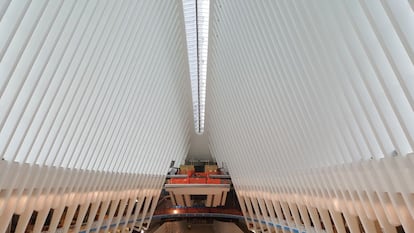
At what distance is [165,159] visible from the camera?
94.0ft

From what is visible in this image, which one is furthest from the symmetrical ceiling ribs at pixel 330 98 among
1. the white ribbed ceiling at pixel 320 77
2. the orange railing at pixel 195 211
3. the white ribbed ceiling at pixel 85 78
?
the orange railing at pixel 195 211

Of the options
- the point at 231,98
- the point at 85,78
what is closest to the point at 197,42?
the point at 231,98

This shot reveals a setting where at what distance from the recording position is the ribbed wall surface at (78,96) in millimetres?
8414

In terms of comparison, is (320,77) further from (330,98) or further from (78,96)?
(78,96)

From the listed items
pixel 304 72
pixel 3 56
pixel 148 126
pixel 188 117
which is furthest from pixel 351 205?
pixel 188 117

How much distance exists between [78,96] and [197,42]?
1096 cm

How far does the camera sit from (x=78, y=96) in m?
11.4

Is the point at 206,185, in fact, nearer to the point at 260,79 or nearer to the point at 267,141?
the point at 267,141

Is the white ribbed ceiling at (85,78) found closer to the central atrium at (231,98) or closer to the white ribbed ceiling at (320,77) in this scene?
the central atrium at (231,98)

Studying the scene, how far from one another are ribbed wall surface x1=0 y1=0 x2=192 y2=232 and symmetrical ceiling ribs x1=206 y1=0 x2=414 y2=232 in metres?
4.34

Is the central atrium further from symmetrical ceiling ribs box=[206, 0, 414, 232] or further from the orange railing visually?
the orange railing

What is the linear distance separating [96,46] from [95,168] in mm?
6332

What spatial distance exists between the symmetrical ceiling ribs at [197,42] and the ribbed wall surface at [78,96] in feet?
2.04

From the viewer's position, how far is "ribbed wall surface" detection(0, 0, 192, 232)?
8.41 m
